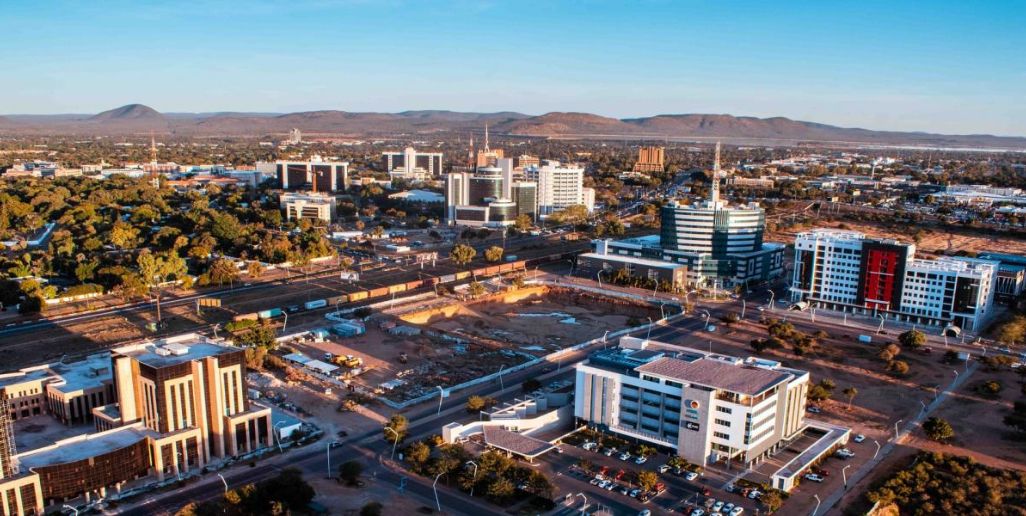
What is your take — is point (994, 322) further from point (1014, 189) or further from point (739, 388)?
point (1014, 189)

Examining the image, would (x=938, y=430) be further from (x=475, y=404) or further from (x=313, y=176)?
(x=313, y=176)

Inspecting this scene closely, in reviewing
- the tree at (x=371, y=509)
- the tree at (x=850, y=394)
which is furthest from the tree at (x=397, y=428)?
the tree at (x=850, y=394)

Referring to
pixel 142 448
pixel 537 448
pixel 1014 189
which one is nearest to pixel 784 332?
pixel 537 448

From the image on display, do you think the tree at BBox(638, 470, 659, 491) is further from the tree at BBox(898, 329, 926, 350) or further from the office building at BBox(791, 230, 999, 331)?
the office building at BBox(791, 230, 999, 331)

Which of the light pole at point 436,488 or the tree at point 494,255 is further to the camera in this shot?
the tree at point 494,255

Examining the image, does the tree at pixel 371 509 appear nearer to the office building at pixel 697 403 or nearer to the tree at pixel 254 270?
the office building at pixel 697 403

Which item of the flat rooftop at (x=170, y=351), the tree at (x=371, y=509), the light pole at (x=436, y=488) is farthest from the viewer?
the flat rooftop at (x=170, y=351)
